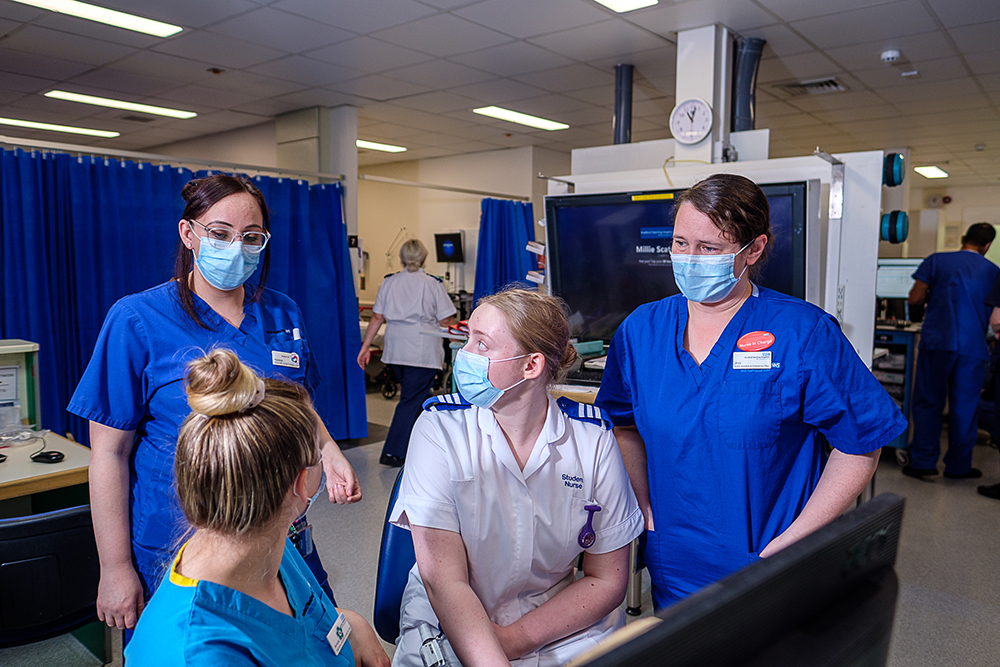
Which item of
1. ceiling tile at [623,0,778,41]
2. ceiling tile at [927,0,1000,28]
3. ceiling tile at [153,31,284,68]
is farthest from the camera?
ceiling tile at [153,31,284,68]

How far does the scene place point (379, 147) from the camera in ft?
24.4

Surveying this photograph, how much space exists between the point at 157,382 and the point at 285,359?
28cm

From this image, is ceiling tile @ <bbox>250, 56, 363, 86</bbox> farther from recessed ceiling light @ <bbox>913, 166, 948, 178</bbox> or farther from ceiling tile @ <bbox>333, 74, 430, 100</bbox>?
recessed ceiling light @ <bbox>913, 166, 948, 178</bbox>

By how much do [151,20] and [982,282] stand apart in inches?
199

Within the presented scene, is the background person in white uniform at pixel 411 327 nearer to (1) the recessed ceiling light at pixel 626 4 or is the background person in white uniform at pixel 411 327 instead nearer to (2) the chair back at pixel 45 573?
(1) the recessed ceiling light at pixel 626 4

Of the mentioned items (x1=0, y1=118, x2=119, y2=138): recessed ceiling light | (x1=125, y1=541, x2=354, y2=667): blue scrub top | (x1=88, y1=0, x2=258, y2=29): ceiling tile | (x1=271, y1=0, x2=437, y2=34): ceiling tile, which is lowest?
(x1=125, y1=541, x2=354, y2=667): blue scrub top

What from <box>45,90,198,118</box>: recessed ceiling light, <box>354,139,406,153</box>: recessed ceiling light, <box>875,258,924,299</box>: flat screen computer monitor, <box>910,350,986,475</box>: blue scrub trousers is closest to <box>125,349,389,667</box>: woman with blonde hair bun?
<box>910,350,986,475</box>: blue scrub trousers

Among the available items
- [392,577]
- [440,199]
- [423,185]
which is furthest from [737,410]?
[440,199]

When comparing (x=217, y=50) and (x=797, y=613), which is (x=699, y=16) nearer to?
(x=217, y=50)

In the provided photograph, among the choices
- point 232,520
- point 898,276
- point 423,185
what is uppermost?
point 423,185

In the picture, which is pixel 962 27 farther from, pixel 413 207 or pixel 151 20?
pixel 413 207

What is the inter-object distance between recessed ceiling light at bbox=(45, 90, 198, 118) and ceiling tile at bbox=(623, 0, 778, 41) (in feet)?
13.8

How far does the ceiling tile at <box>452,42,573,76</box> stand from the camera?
4094 millimetres

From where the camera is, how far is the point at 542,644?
4.11 feet
